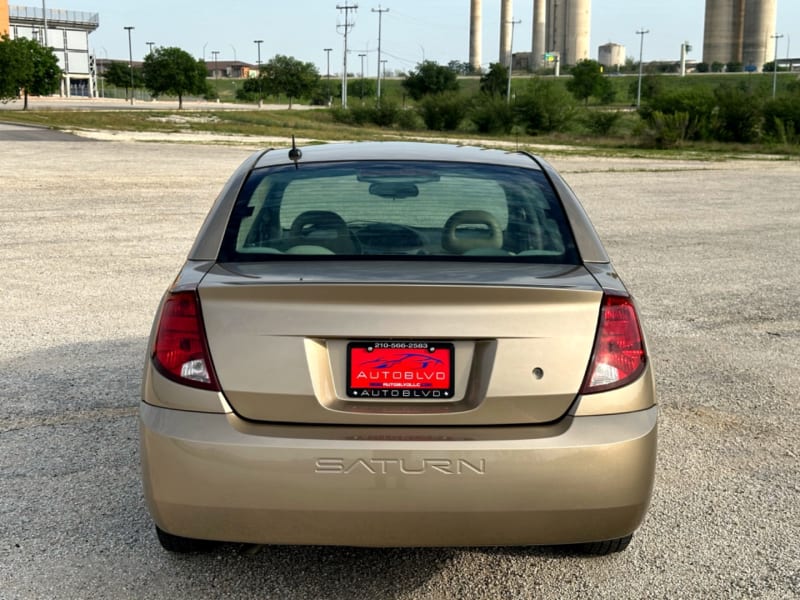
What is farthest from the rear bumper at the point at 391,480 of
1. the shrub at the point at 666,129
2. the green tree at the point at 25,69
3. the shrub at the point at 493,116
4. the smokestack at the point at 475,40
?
the smokestack at the point at 475,40

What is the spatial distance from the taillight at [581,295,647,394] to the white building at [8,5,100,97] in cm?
12074

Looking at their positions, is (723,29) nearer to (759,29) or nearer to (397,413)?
(759,29)

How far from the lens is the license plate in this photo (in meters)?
2.89

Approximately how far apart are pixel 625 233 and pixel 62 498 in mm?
11036

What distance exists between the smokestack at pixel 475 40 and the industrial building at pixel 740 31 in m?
40.0

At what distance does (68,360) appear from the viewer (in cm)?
640

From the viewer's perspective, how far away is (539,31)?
17500 cm

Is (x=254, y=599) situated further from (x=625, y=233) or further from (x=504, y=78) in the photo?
(x=504, y=78)

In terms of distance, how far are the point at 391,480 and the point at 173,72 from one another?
94063mm

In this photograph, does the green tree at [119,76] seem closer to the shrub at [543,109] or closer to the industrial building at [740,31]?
the shrub at [543,109]

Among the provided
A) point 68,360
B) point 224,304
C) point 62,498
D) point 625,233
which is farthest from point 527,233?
point 625,233

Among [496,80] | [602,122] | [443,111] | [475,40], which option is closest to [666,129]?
[602,122]

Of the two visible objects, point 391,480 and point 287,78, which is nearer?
point 391,480

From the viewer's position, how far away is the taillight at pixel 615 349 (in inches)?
117
